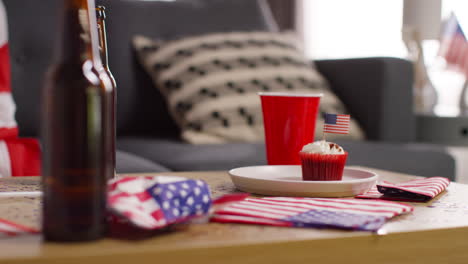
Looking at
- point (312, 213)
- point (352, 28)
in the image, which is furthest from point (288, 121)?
point (352, 28)

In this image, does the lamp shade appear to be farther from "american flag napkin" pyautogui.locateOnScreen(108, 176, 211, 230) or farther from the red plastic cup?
"american flag napkin" pyautogui.locateOnScreen(108, 176, 211, 230)

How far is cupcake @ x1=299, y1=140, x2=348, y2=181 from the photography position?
842 mm

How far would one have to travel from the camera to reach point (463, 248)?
61 centimetres

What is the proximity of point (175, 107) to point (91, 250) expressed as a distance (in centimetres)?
139

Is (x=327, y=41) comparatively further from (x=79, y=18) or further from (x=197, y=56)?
(x=79, y=18)

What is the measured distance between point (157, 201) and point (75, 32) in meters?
0.18

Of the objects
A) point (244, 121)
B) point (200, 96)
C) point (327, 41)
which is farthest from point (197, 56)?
point (327, 41)

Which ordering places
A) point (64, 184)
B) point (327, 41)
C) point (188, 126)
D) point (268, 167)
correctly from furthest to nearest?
point (327, 41) < point (188, 126) < point (268, 167) < point (64, 184)

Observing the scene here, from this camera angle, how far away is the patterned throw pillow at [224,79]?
1782mm

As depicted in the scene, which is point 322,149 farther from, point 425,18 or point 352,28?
point 352,28

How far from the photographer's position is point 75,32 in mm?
453

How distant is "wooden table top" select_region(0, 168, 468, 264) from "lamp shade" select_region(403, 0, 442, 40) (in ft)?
6.66

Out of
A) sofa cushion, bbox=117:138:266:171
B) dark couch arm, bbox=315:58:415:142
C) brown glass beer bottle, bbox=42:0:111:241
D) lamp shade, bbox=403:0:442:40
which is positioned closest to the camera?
brown glass beer bottle, bbox=42:0:111:241

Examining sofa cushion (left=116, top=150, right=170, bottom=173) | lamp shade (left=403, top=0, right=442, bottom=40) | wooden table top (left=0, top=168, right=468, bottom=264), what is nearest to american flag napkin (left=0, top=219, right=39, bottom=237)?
wooden table top (left=0, top=168, right=468, bottom=264)
